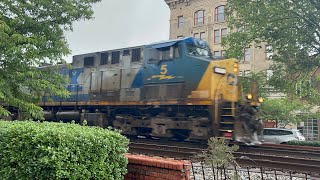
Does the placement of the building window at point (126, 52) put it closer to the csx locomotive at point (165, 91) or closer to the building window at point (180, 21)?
the csx locomotive at point (165, 91)

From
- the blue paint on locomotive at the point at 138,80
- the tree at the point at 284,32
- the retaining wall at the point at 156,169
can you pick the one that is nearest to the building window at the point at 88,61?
the blue paint on locomotive at the point at 138,80

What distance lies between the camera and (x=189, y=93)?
1227 cm

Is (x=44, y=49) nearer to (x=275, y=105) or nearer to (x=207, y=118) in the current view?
(x=207, y=118)

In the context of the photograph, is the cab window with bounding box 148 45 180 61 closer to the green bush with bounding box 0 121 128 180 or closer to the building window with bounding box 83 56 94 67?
the building window with bounding box 83 56 94 67

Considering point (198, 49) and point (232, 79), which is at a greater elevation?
point (198, 49)

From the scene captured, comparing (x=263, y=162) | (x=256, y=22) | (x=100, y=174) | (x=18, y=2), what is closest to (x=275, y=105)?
(x=256, y=22)

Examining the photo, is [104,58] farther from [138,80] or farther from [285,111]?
[285,111]

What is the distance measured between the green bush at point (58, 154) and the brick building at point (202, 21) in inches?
1443

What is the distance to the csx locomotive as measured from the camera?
11828 millimetres

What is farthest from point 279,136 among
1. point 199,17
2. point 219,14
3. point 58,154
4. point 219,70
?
point 199,17

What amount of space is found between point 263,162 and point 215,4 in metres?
37.3

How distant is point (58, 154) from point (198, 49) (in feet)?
31.0

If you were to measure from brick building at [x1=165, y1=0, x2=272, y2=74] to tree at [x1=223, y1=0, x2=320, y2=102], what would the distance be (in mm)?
21311

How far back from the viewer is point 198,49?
42.4 ft
